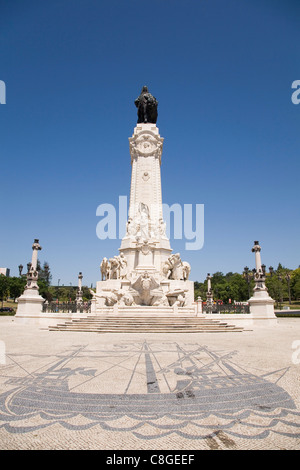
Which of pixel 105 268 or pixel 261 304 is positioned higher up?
pixel 105 268

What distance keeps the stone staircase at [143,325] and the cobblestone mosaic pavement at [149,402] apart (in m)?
6.70

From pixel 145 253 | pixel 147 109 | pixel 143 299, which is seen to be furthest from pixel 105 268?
pixel 147 109

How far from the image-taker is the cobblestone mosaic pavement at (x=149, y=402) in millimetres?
2904

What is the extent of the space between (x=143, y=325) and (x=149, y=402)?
10.6 m

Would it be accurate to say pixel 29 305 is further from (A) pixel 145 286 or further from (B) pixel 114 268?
(A) pixel 145 286

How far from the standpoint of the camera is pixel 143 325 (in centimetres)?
1425

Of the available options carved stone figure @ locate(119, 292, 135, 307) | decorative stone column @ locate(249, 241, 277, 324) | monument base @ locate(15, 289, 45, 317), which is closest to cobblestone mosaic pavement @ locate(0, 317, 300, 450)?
carved stone figure @ locate(119, 292, 135, 307)

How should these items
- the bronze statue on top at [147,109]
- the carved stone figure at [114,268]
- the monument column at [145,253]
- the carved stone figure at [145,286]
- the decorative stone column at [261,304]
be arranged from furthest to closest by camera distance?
1. the bronze statue on top at [147,109]
2. the carved stone figure at [114,268]
3. the decorative stone column at [261,304]
4. the monument column at [145,253]
5. the carved stone figure at [145,286]

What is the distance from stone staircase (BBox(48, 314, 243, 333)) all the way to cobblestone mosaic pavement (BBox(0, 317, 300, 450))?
670cm

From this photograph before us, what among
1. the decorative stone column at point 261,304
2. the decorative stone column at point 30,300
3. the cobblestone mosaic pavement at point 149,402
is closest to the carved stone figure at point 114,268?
the decorative stone column at point 30,300

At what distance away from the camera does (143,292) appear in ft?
64.5

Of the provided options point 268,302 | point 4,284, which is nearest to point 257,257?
point 268,302

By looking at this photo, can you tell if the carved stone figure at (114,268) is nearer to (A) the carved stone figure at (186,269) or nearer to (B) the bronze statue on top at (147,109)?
(A) the carved stone figure at (186,269)

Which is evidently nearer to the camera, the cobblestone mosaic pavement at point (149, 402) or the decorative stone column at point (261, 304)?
the cobblestone mosaic pavement at point (149, 402)
